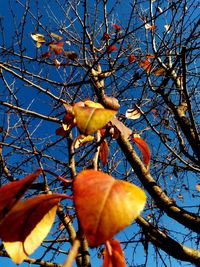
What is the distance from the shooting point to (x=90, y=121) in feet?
2.59

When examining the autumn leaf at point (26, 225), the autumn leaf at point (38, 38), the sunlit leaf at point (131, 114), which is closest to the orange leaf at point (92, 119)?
the autumn leaf at point (26, 225)

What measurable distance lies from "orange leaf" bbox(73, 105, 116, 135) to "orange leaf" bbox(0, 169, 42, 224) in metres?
0.20

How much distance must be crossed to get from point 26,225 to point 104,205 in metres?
0.24

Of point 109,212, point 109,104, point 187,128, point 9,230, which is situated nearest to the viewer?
point 109,212

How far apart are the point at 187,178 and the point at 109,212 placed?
419cm

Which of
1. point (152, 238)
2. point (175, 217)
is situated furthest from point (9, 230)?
point (175, 217)

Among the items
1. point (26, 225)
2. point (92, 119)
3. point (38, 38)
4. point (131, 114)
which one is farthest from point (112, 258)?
→ point (38, 38)

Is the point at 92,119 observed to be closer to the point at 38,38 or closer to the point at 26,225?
the point at 26,225

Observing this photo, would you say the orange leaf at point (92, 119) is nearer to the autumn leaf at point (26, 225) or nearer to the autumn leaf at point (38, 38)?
the autumn leaf at point (26, 225)

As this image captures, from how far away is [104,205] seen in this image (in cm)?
49

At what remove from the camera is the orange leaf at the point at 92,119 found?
0.78m

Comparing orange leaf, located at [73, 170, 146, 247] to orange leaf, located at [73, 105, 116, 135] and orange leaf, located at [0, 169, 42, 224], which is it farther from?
orange leaf, located at [73, 105, 116, 135]

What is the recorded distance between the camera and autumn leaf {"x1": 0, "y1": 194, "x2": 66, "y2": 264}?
24.8 inches

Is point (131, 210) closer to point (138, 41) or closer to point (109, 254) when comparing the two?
point (109, 254)
